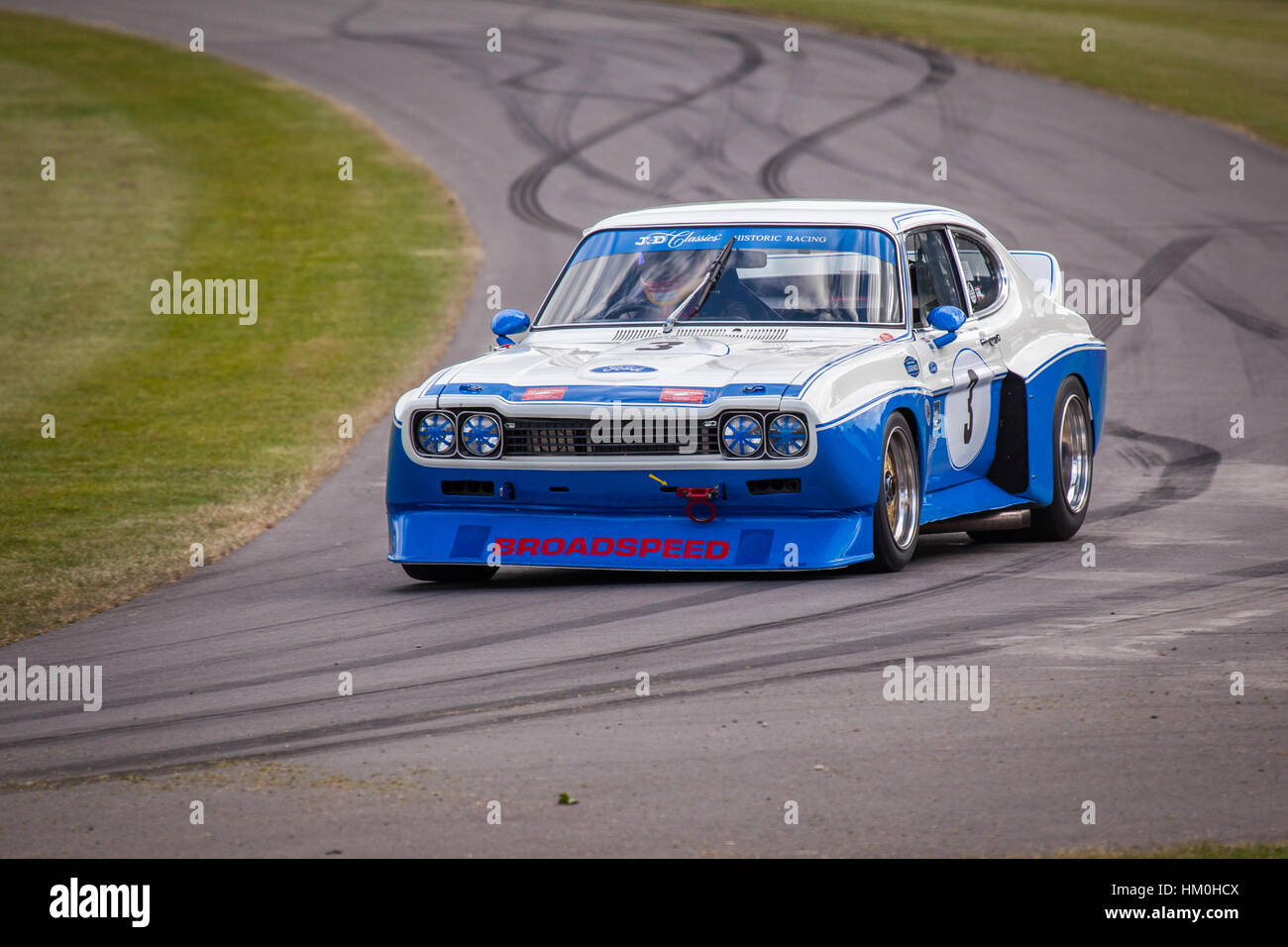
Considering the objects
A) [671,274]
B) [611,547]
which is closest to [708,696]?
[611,547]

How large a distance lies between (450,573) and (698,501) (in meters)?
1.38

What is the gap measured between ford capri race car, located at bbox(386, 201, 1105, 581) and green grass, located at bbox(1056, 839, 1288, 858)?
3511 millimetres

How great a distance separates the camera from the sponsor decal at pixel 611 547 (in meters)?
8.31

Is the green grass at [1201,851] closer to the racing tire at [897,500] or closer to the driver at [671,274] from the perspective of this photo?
the racing tire at [897,500]

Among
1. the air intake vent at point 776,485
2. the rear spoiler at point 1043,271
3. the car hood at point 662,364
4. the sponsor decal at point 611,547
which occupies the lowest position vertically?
the sponsor decal at point 611,547

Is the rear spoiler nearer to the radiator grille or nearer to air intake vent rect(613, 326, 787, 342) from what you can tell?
air intake vent rect(613, 326, 787, 342)

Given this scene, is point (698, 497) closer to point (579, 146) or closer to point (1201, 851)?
point (1201, 851)

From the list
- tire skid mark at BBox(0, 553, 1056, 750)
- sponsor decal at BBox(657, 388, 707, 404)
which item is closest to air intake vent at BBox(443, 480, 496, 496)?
sponsor decal at BBox(657, 388, 707, 404)

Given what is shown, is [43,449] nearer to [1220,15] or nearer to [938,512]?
[938,512]

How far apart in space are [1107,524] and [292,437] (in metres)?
6.37

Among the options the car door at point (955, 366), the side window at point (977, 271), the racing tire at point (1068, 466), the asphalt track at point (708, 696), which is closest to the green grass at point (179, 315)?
the asphalt track at point (708, 696)

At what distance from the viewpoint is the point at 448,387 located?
8688 mm

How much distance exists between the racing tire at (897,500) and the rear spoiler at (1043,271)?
257 cm

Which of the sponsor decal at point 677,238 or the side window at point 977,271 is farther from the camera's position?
the side window at point 977,271
